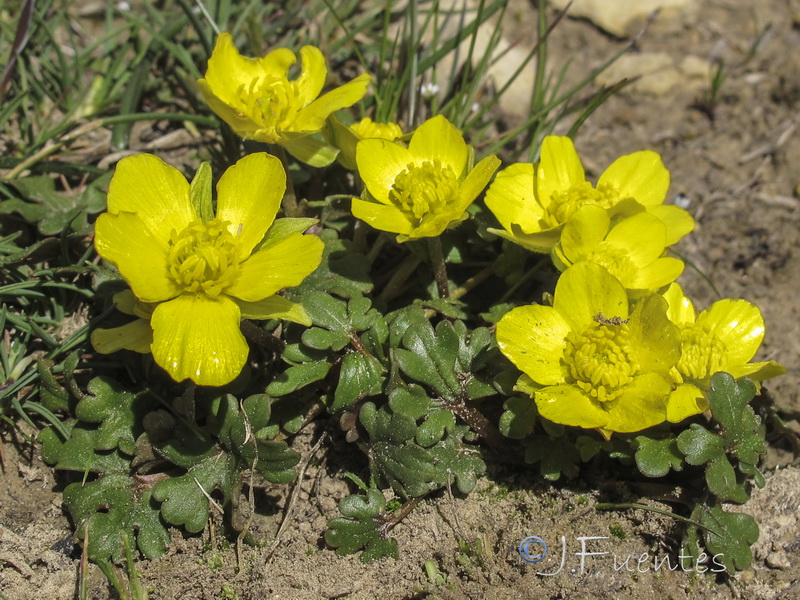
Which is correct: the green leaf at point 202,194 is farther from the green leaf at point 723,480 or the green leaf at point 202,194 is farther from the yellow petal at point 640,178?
the green leaf at point 723,480

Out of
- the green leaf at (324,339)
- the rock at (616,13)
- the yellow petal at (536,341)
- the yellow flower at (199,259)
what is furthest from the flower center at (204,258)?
the rock at (616,13)

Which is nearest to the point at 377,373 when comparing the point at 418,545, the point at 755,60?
the point at 418,545

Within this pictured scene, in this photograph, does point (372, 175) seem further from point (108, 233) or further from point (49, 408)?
point (49, 408)

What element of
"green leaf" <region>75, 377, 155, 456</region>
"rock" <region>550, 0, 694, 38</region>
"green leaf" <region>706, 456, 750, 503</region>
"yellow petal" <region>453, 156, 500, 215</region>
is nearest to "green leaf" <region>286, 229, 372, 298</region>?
"yellow petal" <region>453, 156, 500, 215</region>

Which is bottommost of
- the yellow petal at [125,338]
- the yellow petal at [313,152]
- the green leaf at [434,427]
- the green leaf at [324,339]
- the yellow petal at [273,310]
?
the green leaf at [434,427]

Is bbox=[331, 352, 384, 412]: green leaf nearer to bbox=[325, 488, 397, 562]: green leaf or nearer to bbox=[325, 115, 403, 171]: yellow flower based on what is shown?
bbox=[325, 488, 397, 562]: green leaf
